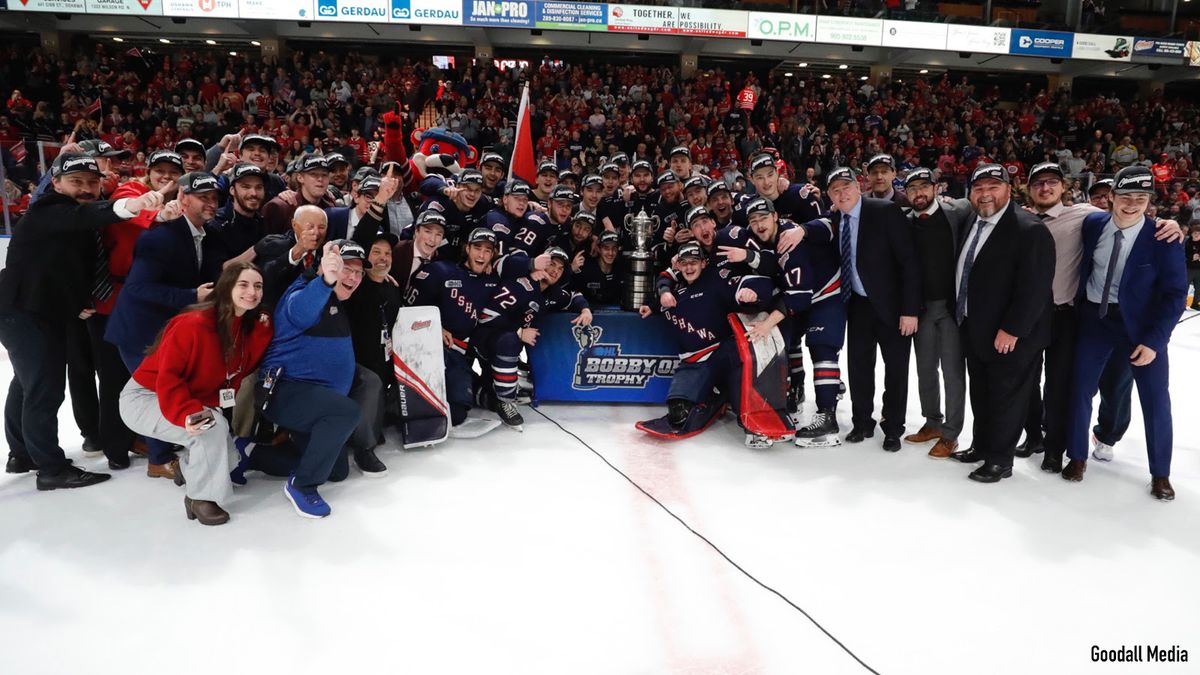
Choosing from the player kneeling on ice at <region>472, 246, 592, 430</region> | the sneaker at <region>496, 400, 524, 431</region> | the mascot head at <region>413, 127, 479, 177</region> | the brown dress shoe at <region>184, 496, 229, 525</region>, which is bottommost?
the brown dress shoe at <region>184, 496, 229, 525</region>

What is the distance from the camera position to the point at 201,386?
3229 millimetres

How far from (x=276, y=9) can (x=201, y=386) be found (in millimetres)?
16296

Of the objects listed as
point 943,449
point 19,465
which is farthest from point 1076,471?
point 19,465

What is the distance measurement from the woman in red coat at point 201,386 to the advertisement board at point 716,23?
16.9 meters

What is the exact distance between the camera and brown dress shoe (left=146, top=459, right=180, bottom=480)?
3691 mm

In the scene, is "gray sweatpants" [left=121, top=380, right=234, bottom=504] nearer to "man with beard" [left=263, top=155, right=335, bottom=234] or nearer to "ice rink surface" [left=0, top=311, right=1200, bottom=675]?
"ice rink surface" [left=0, top=311, right=1200, bottom=675]

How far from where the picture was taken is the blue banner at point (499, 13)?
55.0ft

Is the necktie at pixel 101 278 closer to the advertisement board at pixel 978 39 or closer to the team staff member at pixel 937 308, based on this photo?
the team staff member at pixel 937 308

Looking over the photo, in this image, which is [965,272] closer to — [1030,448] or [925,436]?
[925,436]

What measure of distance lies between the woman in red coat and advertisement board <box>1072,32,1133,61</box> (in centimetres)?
2366

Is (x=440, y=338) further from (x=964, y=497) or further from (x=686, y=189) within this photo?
(x=964, y=497)

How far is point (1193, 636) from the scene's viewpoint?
8.50 ft

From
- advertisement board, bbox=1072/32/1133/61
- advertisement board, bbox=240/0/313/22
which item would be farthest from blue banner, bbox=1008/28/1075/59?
advertisement board, bbox=240/0/313/22

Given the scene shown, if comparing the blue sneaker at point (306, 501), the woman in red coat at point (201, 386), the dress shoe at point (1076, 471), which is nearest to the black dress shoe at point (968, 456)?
the dress shoe at point (1076, 471)
